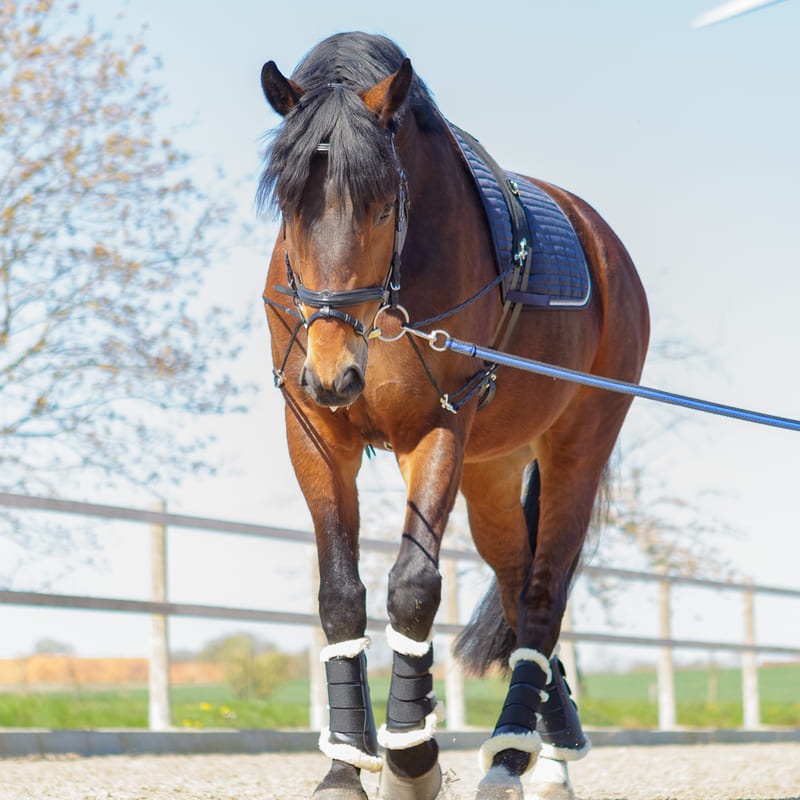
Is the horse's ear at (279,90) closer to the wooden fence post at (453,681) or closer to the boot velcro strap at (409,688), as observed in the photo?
the boot velcro strap at (409,688)

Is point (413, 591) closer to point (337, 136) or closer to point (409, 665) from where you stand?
point (409, 665)

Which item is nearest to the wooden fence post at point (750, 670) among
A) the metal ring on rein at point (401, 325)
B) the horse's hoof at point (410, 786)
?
the horse's hoof at point (410, 786)

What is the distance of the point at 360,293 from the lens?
2.85m

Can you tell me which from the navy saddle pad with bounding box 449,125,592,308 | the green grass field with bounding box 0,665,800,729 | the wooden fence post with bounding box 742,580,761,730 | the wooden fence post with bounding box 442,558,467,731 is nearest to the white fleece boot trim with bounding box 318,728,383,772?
the navy saddle pad with bounding box 449,125,592,308

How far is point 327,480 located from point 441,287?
661mm

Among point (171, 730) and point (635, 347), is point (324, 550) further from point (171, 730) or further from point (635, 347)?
point (171, 730)

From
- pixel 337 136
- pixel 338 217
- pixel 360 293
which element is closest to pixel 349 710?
pixel 360 293

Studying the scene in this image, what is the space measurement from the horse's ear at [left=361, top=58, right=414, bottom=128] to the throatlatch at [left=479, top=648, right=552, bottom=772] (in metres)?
1.89

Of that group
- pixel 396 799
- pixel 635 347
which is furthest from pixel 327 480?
pixel 635 347

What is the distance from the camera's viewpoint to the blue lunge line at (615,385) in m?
3.20

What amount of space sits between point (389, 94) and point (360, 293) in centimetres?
58

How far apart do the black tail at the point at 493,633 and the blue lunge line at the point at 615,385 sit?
4.53 ft

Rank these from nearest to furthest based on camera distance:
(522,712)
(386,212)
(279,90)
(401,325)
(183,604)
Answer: (386,212)
(279,90)
(401,325)
(522,712)
(183,604)

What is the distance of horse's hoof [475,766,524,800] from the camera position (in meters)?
3.31
